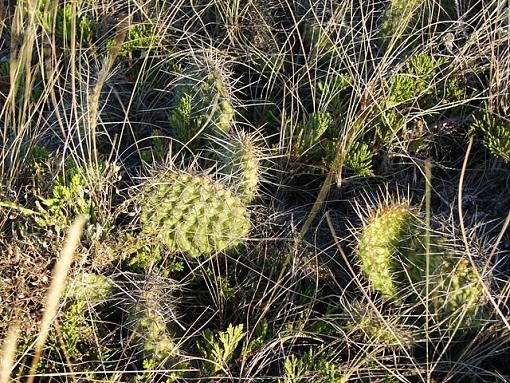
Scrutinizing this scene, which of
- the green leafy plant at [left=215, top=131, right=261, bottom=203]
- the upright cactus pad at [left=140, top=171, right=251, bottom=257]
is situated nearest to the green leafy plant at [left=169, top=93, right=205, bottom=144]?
the green leafy plant at [left=215, top=131, right=261, bottom=203]

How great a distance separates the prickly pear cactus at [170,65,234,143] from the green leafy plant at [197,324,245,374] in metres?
0.59

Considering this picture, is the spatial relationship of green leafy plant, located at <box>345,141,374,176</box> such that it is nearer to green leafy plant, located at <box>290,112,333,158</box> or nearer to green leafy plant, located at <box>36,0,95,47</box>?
green leafy plant, located at <box>290,112,333,158</box>

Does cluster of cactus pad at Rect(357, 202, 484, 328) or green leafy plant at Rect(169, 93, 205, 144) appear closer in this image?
cluster of cactus pad at Rect(357, 202, 484, 328)

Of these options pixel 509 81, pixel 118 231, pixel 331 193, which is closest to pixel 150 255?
pixel 118 231

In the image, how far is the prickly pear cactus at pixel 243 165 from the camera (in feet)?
6.32

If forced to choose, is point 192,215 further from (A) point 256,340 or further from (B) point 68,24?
(B) point 68,24

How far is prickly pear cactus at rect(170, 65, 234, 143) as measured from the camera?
2.03 m

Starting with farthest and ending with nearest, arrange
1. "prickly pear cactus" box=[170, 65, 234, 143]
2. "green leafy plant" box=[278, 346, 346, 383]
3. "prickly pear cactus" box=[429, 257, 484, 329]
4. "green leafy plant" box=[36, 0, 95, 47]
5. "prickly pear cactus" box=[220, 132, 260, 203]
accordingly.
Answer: "green leafy plant" box=[36, 0, 95, 47]
"prickly pear cactus" box=[170, 65, 234, 143]
"prickly pear cactus" box=[220, 132, 260, 203]
"prickly pear cactus" box=[429, 257, 484, 329]
"green leafy plant" box=[278, 346, 346, 383]

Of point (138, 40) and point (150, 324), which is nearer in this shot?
point (150, 324)

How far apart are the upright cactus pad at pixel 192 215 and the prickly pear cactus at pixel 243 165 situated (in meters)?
0.07

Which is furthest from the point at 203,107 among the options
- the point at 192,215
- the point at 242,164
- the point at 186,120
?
the point at 192,215

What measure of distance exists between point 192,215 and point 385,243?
495 mm

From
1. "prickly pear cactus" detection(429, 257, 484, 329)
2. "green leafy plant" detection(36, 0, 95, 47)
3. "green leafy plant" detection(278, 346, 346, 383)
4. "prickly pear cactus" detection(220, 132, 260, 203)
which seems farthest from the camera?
"green leafy plant" detection(36, 0, 95, 47)

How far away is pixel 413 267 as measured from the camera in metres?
1.84
